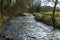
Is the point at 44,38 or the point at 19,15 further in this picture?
the point at 19,15

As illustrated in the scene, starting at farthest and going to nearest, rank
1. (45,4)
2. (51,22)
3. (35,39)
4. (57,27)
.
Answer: (45,4) → (51,22) → (57,27) → (35,39)

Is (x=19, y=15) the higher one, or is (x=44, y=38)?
(x=44, y=38)

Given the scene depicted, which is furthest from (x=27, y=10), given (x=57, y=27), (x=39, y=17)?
(x=57, y=27)

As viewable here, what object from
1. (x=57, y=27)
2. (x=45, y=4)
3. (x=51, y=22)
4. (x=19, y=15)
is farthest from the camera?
(x=45, y=4)

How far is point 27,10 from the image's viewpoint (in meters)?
25.4

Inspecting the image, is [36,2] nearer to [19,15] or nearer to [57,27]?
[19,15]

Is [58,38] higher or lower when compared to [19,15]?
higher

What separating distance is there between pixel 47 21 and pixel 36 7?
983cm

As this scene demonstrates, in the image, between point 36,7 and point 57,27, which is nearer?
point 57,27

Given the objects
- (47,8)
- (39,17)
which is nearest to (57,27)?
(39,17)

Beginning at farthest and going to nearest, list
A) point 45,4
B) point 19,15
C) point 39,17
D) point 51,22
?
point 45,4
point 19,15
point 39,17
point 51,22

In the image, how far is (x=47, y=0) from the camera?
88.0 ft

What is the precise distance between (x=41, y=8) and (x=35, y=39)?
1559 cm

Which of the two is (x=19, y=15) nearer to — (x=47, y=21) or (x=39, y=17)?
(x=39, y=17)
